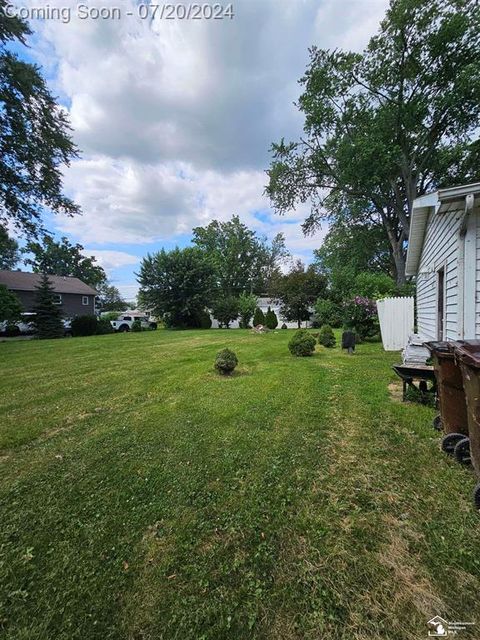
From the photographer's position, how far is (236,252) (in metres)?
36.8

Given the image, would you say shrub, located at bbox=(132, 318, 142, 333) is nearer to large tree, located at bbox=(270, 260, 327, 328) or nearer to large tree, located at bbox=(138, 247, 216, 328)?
large tree, located at bbox=(138, 247, 216, 328)

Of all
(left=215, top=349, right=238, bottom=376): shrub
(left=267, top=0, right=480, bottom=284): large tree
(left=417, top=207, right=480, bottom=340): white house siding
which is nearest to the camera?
(left=417, top=207, right=480, bottom=340): white house siding

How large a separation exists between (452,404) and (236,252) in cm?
3554

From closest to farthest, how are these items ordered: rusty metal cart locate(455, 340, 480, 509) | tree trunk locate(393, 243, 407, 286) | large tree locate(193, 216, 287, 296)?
rusty metal cart locate(455, 340, 480, 509), tree trunk locate(393, 243, 407, 286), large tree locate(193, 216, 287, 296)

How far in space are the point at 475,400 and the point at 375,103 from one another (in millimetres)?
17870

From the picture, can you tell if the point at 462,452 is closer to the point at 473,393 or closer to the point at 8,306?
the point at 473,393

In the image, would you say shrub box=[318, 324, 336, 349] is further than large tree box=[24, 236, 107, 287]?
No

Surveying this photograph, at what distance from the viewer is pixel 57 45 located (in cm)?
666

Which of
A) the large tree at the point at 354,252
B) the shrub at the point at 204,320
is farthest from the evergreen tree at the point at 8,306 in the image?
the large tree at the point at 354,252

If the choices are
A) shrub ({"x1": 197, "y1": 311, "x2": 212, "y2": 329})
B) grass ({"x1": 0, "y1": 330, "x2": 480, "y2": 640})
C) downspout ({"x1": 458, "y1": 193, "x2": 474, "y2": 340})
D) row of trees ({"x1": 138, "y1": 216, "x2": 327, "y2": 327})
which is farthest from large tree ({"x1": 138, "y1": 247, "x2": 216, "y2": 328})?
downspout ({"x1": 458, "y1": 193, "x2": 474, "y2": 340})

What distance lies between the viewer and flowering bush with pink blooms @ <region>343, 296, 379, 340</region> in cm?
1045

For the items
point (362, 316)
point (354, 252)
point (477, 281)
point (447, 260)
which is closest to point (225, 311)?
point (354, 252)

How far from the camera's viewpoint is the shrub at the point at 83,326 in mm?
18703

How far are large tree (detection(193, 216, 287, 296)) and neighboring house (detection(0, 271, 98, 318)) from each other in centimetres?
1547
